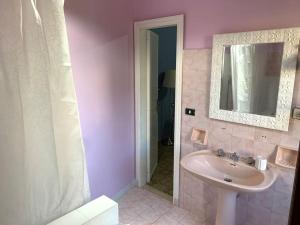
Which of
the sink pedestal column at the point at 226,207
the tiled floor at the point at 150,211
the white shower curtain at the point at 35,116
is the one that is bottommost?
the tiled floor at the point at 150,211

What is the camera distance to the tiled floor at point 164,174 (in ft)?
9.62

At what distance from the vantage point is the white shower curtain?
104 centimetres

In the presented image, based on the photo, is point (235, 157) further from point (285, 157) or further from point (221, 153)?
point (285, 157)

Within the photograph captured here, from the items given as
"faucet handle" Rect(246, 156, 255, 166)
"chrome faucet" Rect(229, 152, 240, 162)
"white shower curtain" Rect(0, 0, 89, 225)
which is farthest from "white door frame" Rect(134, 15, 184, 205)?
"white shower curtain" Rect(0, 0, 89, 225)

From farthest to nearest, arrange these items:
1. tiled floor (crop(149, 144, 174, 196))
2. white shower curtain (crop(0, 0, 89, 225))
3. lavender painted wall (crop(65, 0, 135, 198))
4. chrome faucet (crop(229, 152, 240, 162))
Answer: tiled floor (crop(149, 144, 174, 196)) → lavender painted wall (crop(65, 0, 135, 198)) → chrome faucet (crop(229, 152, 240, 162)) → white shower curtain (crop(0, 0, 89, 225))

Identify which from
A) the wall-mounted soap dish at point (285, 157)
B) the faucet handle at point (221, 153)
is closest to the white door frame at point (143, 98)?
the faucet handle at point (221, 153)

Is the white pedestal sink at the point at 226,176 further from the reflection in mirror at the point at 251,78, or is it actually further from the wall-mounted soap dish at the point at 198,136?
the reflection in mirror at the point at 251,78

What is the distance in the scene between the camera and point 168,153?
4.05m

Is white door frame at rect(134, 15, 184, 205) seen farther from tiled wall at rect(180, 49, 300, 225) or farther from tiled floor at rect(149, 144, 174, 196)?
tiled floor at rect(149, 144, 174, 196)

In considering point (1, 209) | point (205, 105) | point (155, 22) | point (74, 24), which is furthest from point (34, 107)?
point (155, 22)

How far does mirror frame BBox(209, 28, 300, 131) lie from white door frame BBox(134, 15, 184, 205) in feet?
1.26

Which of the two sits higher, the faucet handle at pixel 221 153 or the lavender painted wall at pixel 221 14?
the lavender painted wall at pixel 221 14

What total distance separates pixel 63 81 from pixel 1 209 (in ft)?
2.35

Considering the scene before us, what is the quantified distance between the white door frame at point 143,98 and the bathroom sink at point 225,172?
425 millimetres
